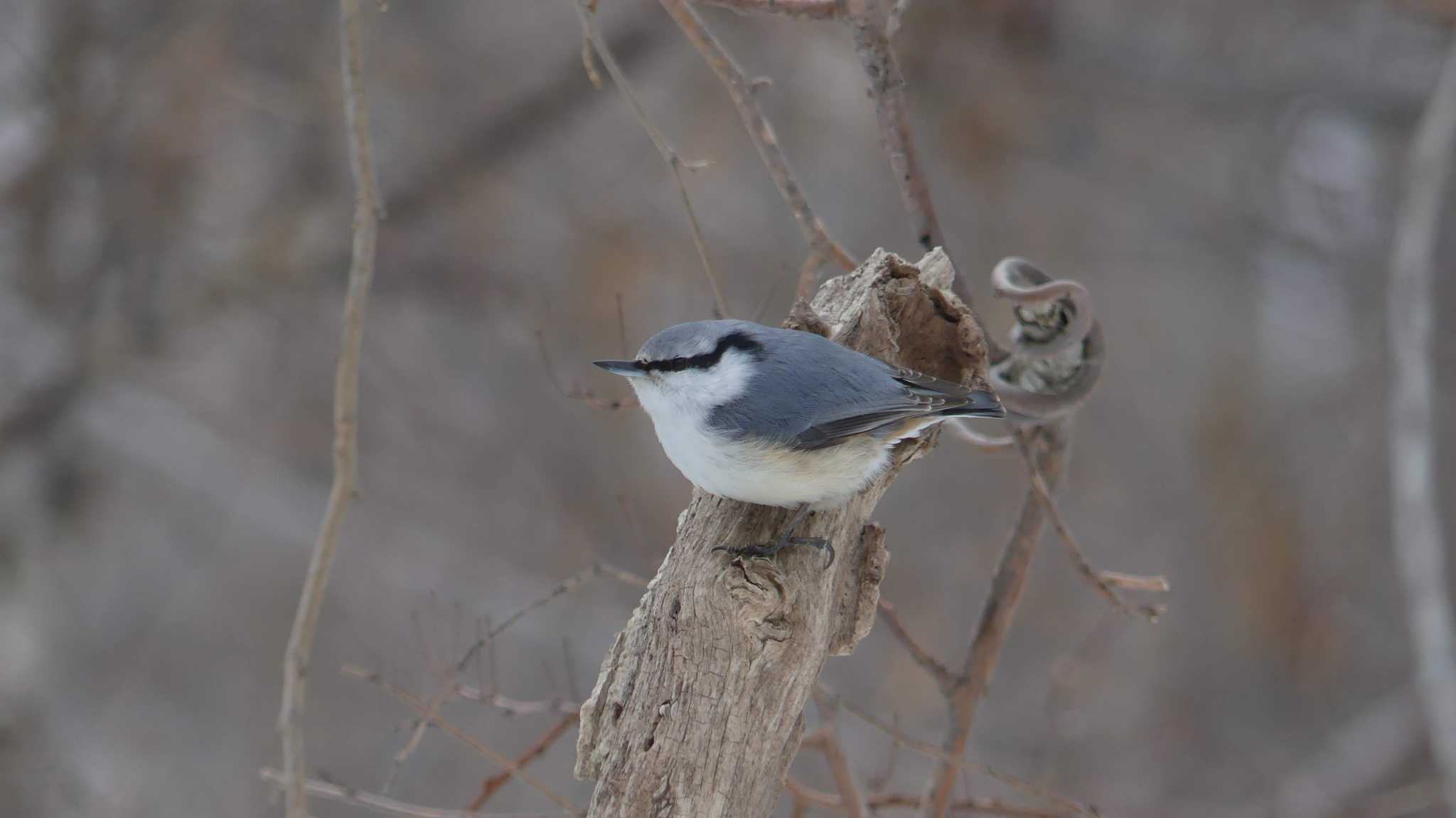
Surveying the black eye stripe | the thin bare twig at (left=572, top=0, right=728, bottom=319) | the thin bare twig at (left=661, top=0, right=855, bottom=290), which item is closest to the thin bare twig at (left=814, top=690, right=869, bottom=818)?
the black eye stripe

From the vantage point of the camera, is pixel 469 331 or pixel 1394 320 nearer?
pixel 1394 320

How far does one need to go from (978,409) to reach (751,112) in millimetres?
590

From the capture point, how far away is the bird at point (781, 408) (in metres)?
1.56

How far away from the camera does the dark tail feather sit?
5.39 ft

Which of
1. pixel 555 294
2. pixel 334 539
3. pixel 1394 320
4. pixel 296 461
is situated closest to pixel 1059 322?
pixel 334 539

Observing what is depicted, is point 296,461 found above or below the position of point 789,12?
below

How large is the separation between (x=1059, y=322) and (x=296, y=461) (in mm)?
3630

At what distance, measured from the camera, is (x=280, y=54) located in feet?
14.1

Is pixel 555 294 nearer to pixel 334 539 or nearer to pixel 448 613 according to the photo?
pixel 448 613

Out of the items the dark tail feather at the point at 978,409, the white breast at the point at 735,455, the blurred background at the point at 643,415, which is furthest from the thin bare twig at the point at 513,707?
the blurred background at the point at 643,415

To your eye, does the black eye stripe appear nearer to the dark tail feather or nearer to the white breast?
the white breast

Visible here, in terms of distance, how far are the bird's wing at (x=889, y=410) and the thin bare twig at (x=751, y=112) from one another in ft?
0.87

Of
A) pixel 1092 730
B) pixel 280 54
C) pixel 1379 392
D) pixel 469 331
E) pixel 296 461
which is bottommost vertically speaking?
pixel 1092 730

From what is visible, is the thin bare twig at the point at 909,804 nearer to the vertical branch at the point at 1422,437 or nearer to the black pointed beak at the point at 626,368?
the black pointed beak at the point at 626,368
